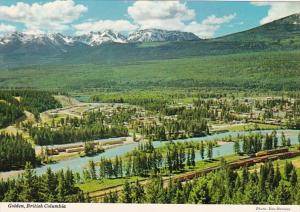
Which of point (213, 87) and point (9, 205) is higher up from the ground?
point (213, 87)

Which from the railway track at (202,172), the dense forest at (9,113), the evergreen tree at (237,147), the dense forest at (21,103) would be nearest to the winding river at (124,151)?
the evergreen tree at (237,147)

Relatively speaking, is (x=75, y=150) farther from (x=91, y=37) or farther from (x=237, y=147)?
(x=91, y=37)

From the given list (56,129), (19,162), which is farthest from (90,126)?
(19,162)

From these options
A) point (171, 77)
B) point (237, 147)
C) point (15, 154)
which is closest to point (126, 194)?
point (15, 154)

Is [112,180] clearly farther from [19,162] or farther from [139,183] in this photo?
[19,162]

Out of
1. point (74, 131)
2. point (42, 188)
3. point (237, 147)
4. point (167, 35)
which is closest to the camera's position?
point (42, 188)

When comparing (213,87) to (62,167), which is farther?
(213,87)
